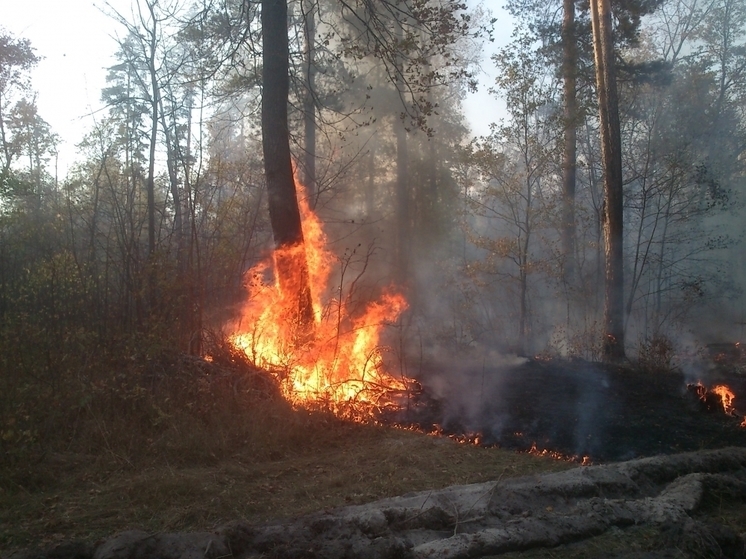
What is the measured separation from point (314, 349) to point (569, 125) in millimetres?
12926

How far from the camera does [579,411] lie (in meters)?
8.65

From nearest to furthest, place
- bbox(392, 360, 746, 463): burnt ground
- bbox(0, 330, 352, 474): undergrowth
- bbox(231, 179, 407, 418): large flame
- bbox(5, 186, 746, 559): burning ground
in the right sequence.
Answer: bbox(5, 186, 746, 559): burning ground, bbox(0, 330, 352, 474): undergrowth, bbox(392, 360, 746, 463): burnt ground, bbox(231, 179, 407, 418): large flame

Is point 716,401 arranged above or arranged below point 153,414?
below

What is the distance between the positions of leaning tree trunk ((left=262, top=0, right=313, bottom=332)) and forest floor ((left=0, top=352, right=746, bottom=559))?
2.77m

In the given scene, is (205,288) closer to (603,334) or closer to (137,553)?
(137,553)

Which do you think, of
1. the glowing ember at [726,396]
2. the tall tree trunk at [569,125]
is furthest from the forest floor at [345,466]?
the tall tree trunk at [569,125]

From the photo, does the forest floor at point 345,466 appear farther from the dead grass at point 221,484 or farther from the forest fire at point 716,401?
the forest fire at point 716,401

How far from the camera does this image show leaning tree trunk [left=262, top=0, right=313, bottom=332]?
10.0 metres

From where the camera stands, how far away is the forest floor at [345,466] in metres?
4.75

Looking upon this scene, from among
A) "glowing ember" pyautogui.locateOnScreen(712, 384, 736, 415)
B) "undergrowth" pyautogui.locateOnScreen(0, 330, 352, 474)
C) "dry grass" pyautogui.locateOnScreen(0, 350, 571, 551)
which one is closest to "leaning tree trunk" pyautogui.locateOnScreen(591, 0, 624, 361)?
"glowing ember" pyautogui.locateOnScreen(712, 384, 736, 415)

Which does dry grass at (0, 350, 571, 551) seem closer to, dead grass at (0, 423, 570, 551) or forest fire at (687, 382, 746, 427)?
dead grass at (0, 423, 570, 551)

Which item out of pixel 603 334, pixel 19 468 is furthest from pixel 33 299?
pixel 603 334

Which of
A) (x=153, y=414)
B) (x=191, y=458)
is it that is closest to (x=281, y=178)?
(x=153, y=414)

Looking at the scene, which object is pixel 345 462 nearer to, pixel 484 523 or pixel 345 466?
pixel 345 466
